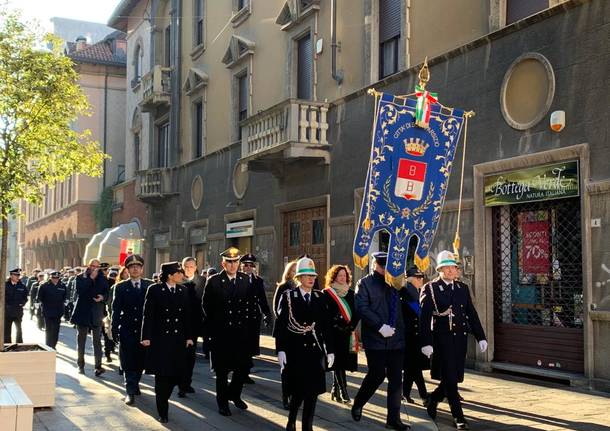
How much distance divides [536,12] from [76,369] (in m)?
9.76

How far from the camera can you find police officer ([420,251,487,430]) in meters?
8.20

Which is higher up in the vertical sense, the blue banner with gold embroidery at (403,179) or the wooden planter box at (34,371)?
the blue banner with gold embroidery at (403,179)

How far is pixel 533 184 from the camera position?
11.9 m

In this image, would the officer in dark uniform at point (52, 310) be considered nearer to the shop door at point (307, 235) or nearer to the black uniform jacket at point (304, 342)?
the shop door at point (307, 235)

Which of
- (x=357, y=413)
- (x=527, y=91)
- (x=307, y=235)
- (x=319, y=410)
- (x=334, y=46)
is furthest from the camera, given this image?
(x=307, y=235)

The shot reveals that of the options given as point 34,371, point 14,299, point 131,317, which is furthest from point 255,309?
point 14,299

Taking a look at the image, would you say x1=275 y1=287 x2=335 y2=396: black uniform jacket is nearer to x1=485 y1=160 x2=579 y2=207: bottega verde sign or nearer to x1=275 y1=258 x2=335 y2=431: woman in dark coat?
x1=275 y1=258 x2=335 y2=431: woman in dark coat

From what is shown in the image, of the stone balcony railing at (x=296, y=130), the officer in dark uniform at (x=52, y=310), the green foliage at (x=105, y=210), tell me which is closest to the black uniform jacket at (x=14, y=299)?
the officer in dark uniform at (x=52, y=310)

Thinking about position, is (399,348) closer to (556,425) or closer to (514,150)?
(556,425)

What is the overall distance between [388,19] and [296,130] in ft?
10.4

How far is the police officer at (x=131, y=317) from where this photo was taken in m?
10.3

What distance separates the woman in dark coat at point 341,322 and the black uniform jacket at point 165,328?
1758mm

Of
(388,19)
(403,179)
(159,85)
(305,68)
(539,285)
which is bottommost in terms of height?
(539,285)

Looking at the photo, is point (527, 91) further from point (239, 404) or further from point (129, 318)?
point (129, 318)
